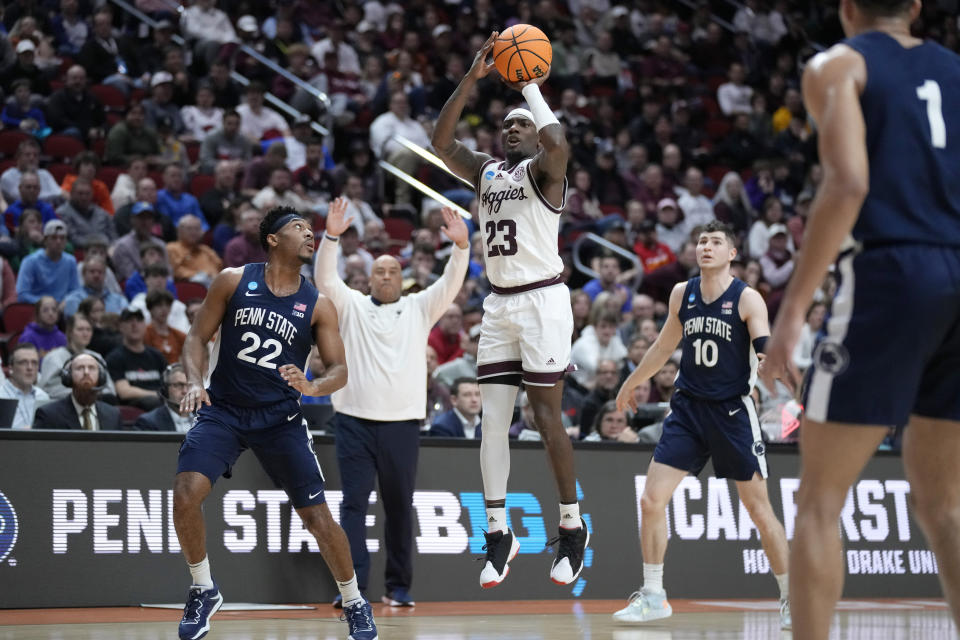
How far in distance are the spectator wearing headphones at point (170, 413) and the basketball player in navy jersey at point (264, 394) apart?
266 centimetres

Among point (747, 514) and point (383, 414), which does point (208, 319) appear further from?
Answer: point (747, 514)

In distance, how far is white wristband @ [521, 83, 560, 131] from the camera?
6664mm

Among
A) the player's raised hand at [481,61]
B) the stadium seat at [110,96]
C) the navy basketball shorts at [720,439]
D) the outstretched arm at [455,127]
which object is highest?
the stadium seat at [110,96]

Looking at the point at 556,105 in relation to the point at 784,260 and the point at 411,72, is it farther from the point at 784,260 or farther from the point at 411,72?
the point at 784,260

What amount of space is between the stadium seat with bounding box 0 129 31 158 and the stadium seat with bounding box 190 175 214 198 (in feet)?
6.41

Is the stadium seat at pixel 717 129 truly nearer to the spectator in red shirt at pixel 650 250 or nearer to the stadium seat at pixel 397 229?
the spectator in red shirt at pixel 650 250

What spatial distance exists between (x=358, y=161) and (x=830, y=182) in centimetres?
1287

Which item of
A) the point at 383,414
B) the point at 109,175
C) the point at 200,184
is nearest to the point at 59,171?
the point at 109,175

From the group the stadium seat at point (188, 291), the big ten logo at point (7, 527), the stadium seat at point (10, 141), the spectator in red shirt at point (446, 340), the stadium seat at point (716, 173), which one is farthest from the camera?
the stadium seat at point (716, 173)

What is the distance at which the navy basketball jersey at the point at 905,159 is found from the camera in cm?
372

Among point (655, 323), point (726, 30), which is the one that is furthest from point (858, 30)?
point (726, 30)

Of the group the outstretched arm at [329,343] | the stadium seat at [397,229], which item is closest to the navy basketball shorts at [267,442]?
the outstretched arm at [329,343]

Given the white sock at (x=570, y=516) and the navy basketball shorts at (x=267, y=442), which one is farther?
the white sock at (x=570, y=516)

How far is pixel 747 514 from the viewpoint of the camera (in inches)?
424
